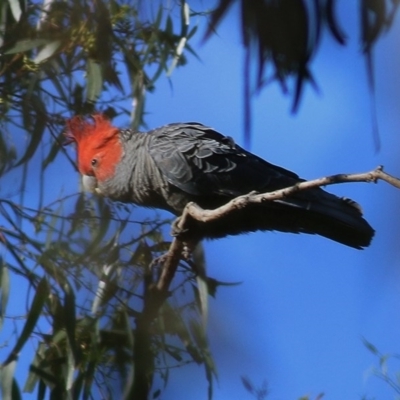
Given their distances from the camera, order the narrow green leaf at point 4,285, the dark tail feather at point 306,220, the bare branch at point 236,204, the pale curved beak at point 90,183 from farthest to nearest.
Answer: the pale curved beak at point 90,183
the narrow green leaf at point 4,285
the dark tail feather at point 306,220
the bare branch at point 236,204

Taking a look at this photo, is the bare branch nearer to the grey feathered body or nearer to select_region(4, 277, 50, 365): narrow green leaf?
the grey feathered body

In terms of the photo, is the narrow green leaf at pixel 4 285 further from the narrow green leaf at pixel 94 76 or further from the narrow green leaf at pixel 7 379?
the narrow green leaf at pixel 94 76

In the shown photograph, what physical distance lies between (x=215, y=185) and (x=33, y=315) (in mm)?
390

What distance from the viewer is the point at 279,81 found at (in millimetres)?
1251

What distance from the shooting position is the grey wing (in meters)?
1.65

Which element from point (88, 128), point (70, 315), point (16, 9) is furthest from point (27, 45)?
point (70, 315)

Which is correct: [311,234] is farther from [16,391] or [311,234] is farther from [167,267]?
[16,391]

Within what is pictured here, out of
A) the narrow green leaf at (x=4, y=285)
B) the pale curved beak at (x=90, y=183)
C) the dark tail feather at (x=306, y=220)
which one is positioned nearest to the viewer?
the dark tail feather at (x=306, y=220)

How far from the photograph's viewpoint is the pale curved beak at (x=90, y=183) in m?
1.78

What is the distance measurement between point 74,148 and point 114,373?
0.48 m

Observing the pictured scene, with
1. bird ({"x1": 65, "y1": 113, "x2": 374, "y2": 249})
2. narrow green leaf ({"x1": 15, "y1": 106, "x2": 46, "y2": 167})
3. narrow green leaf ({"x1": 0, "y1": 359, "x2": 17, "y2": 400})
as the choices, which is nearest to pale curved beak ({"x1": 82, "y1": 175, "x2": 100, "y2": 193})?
bird ({"x1": 65, "y1": 113, "x2": 374, "y2": 249})

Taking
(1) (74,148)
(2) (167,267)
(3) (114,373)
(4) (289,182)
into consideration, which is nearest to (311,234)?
(4) (289,182)

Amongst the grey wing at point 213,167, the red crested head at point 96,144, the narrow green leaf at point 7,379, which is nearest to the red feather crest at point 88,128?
the red crested head at point 96,144

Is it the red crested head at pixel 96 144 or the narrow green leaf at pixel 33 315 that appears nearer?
the narrow green leaf at pixel 33 315
